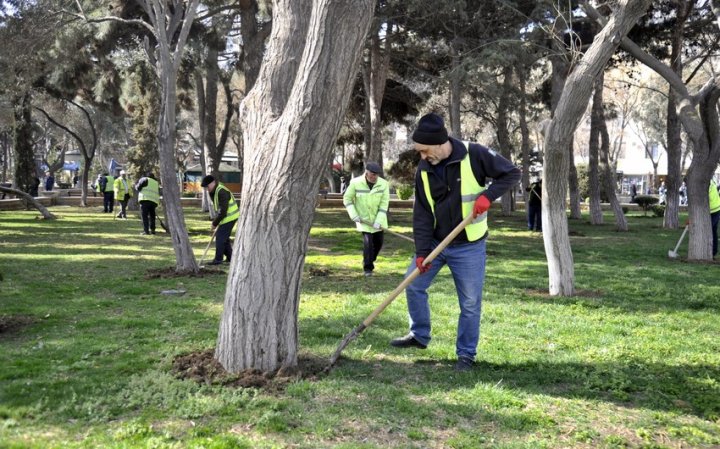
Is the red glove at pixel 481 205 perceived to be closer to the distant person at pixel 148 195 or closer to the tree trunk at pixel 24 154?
the distant person at pixel 148 195

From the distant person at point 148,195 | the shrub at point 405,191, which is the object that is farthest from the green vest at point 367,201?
the shrub at point 405,191

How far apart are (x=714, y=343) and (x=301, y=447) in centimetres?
427

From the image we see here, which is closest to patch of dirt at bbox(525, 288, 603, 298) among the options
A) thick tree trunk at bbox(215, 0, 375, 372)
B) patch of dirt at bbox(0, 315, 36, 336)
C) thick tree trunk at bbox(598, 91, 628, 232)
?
thick tree trunk at bbox(215, 0, 375, 372)

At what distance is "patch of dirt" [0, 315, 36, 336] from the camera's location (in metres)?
6.35

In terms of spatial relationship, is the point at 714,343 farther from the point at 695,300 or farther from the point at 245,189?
the point at 245,189

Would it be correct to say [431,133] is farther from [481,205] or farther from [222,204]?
[222,204]

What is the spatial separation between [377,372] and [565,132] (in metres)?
4.67

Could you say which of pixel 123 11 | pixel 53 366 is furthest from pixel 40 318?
pixel 123 11

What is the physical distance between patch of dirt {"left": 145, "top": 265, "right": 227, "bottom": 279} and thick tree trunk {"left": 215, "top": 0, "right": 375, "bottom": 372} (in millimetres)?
5368

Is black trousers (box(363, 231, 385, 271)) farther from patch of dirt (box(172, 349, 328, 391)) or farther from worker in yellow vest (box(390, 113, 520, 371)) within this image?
patch of dirt (box(172, 349, 328, 391))

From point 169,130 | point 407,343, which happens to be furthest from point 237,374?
point 169,130

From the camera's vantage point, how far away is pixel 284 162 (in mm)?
4551

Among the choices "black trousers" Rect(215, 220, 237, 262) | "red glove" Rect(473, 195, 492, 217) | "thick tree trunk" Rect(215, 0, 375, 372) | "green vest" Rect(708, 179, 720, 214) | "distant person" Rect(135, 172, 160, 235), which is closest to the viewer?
"thick tree trunk" Rect(215, 0, 375, 372)

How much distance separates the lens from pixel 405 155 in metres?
29.0
